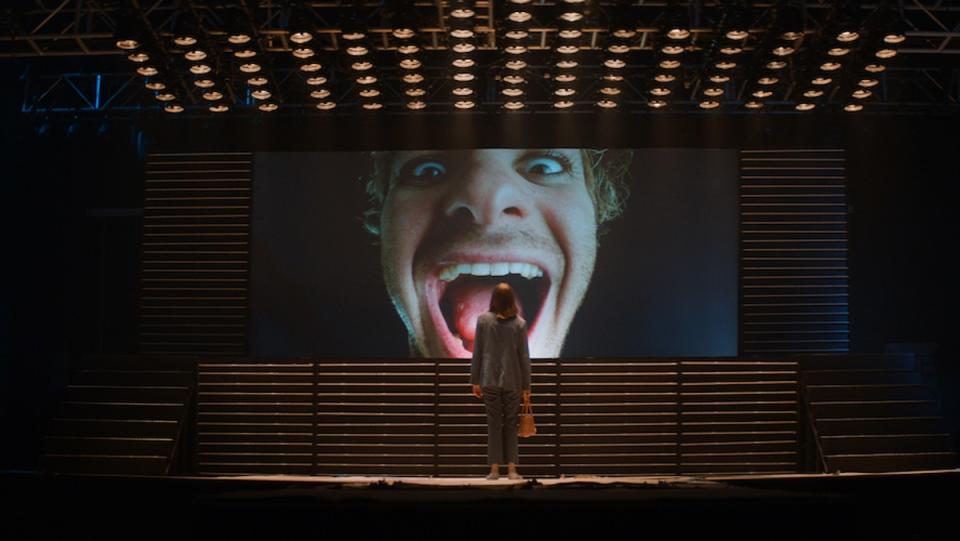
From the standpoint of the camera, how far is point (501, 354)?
27.6 feet

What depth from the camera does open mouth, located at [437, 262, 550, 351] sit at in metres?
10.9

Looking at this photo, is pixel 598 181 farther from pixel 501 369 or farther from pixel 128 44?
pixel 128 44

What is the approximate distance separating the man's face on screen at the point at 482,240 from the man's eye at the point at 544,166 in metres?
0.01

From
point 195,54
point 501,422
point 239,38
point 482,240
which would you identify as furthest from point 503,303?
point 195,54

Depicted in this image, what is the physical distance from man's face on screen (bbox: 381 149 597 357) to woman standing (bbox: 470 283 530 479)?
2.29 m

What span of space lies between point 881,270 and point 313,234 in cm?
683

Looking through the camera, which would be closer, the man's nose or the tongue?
the tongue

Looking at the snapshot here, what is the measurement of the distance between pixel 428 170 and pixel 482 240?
3.27 ft

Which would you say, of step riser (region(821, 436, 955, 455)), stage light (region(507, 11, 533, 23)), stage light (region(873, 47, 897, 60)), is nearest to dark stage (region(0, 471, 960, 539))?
stage light (region(507, 11, 533, 23))

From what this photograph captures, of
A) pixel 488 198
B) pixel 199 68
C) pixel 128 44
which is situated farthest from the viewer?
pixel 488 198

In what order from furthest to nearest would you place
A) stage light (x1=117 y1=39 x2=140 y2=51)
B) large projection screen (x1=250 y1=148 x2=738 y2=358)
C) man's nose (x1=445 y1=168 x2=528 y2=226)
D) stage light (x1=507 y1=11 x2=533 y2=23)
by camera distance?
man's nose (x1=445 y1=168 x2=528 y2=226) → large projection screen (x1=250 y1=148 x2=738 y2=358) → stage light (x1=117 y1=39 x2=140 y2=51) → stage light (x1=507 y1=11 x2=533 y2=23)

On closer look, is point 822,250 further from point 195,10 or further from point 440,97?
point 195,10

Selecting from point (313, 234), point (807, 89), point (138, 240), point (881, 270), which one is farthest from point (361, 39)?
point (881, 270)

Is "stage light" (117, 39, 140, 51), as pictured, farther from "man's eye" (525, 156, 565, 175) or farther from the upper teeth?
"man's eye" (525, 156, 565, 175)
